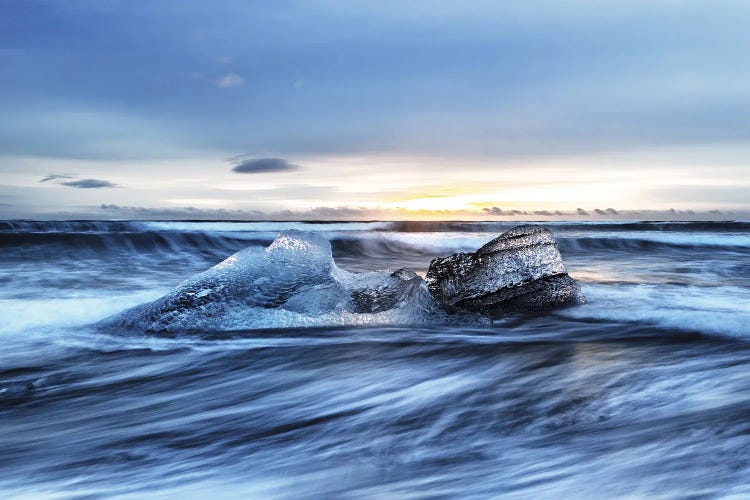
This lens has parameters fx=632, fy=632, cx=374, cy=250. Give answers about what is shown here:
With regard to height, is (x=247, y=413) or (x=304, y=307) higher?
(x=304, y=307)

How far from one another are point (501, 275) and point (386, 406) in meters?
1.88

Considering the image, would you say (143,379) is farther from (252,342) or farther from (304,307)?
(304,307)

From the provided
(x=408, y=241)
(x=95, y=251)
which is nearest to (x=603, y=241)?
(x=408, y=241)

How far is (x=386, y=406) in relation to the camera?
2596 millimetres

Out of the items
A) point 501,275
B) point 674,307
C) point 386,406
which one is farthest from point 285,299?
point 674,307

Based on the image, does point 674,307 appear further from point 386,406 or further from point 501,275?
point 386,406

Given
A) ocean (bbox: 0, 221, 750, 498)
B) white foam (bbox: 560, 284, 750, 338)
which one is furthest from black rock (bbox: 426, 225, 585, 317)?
white foam (bbox: 560, 284, 750, 338)

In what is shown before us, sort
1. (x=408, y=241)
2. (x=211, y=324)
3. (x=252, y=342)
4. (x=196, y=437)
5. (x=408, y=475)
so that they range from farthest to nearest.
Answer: (x=408, y=241), (x=211, y=324), (x=252, y=342), (x=196, y=437), (x=408, y=475)

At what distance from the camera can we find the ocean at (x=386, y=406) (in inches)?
70.2

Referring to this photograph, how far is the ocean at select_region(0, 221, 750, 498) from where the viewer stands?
1.78m

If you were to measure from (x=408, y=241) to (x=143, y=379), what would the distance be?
42.9 feet

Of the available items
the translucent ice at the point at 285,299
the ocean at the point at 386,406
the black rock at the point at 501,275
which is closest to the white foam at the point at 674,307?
the ocean at the point at 386,406

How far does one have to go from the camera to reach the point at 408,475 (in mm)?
1765

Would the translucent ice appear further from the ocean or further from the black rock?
the black rock
